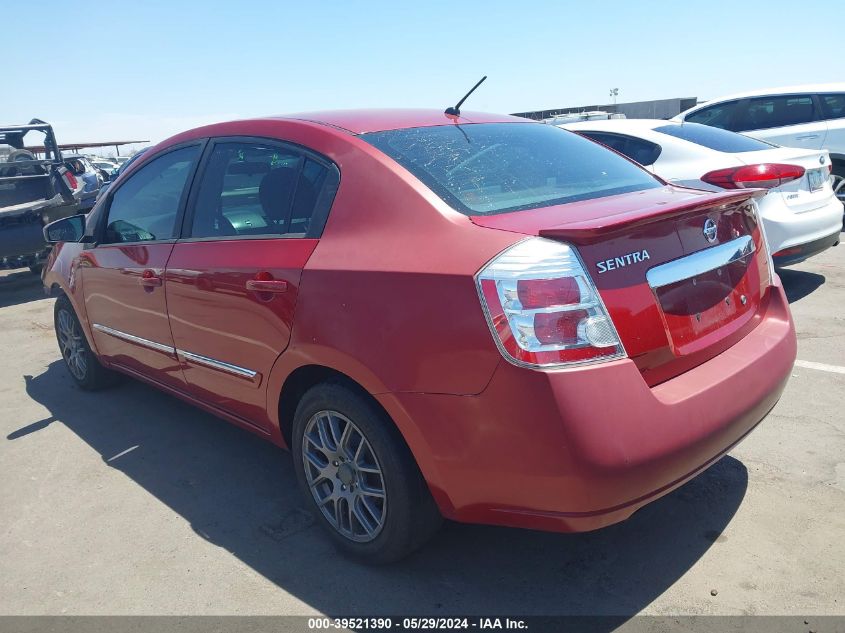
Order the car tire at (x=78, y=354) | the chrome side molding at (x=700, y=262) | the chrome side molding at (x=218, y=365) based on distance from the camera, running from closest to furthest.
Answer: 1. the chrome side molding at (x=700, y=262)
2. the chrome side molding at (x=218, y=365)
3. the car tire at (x=78, y=354)

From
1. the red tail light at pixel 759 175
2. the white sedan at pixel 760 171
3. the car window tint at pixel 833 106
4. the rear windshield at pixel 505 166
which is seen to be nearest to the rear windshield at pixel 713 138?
the white sedan at pixel 760 171

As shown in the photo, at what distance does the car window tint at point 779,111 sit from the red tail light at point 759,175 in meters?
4.11

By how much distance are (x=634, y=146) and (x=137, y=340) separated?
428cm

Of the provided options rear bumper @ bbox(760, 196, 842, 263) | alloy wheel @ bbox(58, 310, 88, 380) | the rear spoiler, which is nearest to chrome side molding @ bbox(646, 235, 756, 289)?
the rear spoiler

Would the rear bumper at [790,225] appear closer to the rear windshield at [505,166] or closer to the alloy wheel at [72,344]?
the rear windshield at [505,166]

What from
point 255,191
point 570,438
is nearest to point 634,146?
point 255,191

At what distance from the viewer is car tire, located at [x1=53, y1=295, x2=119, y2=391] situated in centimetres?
485

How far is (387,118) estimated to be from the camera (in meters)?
3.15

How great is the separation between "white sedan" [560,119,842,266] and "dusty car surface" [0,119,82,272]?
6.98 metres

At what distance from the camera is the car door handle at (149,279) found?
361cm

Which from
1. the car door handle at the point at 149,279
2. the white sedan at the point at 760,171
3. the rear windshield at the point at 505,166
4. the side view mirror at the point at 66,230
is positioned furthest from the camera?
the white sedan at the point at 760,171

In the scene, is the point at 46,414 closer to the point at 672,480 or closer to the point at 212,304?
the point at 212,304

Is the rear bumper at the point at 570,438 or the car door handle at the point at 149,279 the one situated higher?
the car door handle at the point at 149,279

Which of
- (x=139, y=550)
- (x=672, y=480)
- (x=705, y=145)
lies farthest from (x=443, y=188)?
(x=705, y=145)
